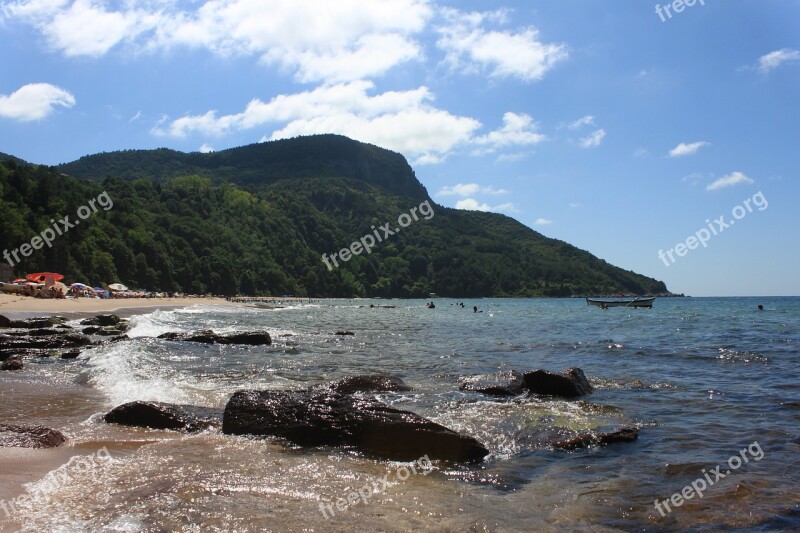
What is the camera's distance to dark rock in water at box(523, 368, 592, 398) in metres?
13.8

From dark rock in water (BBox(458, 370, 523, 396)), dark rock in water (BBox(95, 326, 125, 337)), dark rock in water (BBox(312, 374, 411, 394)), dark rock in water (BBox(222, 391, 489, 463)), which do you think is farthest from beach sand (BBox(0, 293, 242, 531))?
dark rock in water (BBox(95, 326, 125, 337))

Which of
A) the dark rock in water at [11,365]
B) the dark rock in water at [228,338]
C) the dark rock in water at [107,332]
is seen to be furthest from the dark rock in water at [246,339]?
the dark rock in water at [11,365]

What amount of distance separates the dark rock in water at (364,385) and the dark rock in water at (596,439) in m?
4.99

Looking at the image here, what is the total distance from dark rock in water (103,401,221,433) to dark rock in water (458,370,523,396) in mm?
6850

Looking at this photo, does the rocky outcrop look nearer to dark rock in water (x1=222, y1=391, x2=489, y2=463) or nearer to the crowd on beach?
dark rock in water (x1=222, y1=391, x2=489, y2=463)

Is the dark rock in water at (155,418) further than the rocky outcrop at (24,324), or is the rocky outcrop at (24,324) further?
the rocky outcrop at (24,324)

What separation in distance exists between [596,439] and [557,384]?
4.31 metres

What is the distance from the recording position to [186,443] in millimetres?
8727

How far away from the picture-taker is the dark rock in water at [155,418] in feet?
31.9

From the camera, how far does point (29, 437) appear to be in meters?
7.94

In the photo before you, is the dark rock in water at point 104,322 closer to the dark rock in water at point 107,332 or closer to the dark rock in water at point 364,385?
the dark rock in water at point 107,332

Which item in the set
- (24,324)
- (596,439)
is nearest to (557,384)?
(596,439)

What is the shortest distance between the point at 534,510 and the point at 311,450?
3770 mm

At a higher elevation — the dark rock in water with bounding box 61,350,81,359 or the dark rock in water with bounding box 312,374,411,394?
the dark rock in water with bounding box 312,374,411,394
